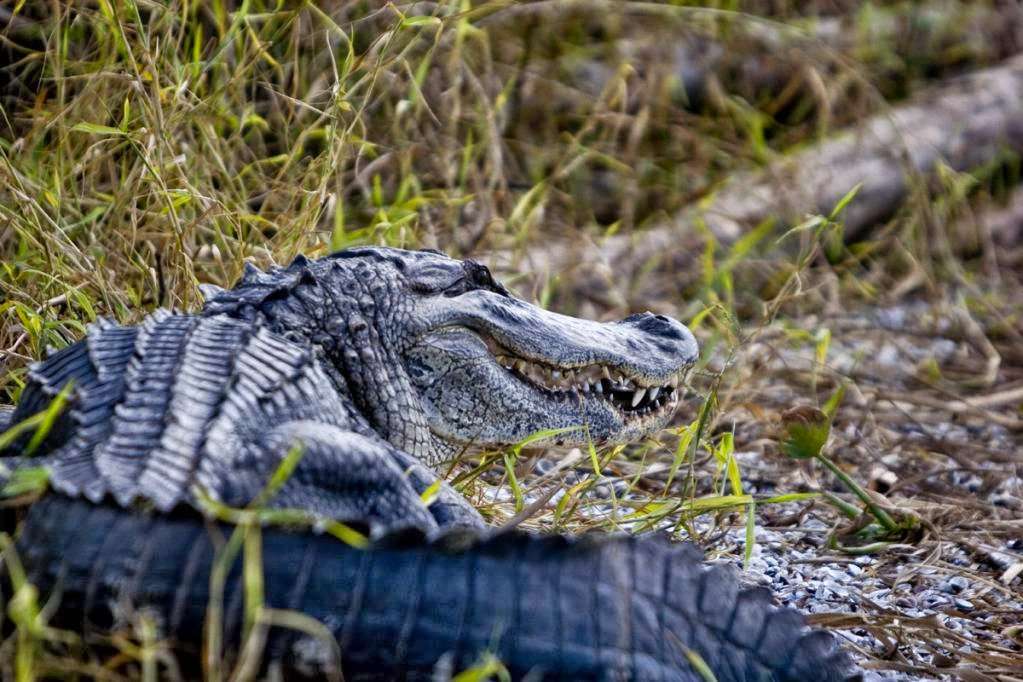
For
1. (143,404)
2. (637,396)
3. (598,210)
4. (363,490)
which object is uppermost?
(143,404)

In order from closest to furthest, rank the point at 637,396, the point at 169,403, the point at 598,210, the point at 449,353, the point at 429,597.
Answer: the point at 429,597
the point at 169,403
the point at 449,353
the point at 637,396
the point at 598,210

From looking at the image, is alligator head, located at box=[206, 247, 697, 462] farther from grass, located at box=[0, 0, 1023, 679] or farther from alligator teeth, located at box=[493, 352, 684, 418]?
grass, located at box=[0, 0, 1023, 679]

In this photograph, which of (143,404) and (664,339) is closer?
(143,404)

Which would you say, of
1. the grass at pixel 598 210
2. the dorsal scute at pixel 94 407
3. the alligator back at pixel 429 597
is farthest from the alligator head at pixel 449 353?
the alligator back at pixel 429 597

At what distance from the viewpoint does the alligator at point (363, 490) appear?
173 cm

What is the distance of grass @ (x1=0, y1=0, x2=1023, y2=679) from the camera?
3035 mm

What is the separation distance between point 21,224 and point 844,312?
136 inches

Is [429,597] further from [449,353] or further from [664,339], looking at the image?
[664,339]

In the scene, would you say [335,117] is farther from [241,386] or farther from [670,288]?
[670,288]

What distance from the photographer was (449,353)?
2.73m

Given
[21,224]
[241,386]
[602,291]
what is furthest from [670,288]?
[241,386]

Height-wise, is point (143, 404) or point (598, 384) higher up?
point (143, 404)

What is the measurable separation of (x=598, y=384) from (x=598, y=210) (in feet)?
9.79

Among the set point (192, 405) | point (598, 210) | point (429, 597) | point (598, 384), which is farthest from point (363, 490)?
point (598, 210)
